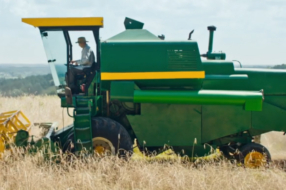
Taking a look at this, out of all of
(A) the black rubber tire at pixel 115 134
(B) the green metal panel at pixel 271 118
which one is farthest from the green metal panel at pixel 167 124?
(B) the green metal panel at pixel 271 118

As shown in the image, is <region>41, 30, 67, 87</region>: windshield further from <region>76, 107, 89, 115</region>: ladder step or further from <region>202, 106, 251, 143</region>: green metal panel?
<region>202, 106, 251, 143</region>: green metal panel

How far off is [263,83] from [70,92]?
3249 millimetres

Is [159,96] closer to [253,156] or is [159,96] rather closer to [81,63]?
[81,63]

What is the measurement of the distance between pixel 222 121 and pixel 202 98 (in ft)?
2.11

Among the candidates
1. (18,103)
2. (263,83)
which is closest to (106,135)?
(263,83)

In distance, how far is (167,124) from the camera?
6828 mm

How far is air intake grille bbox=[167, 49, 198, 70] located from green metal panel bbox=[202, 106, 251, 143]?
0.79 meters

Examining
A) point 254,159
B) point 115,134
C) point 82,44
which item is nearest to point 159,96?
point 115,134

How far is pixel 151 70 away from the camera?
21.6 ft

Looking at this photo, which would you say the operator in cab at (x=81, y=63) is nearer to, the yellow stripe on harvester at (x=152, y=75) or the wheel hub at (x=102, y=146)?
the yellow stripe on harvester at (x=152, y=75)

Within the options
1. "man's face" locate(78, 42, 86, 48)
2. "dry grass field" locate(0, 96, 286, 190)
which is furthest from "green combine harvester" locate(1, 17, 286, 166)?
"dry grass field" locate(0, 96, 286, 190)

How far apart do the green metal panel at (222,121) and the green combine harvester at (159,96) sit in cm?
2

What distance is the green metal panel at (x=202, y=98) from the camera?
6.53 metres

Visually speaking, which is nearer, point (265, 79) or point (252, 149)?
point (252, 149)
